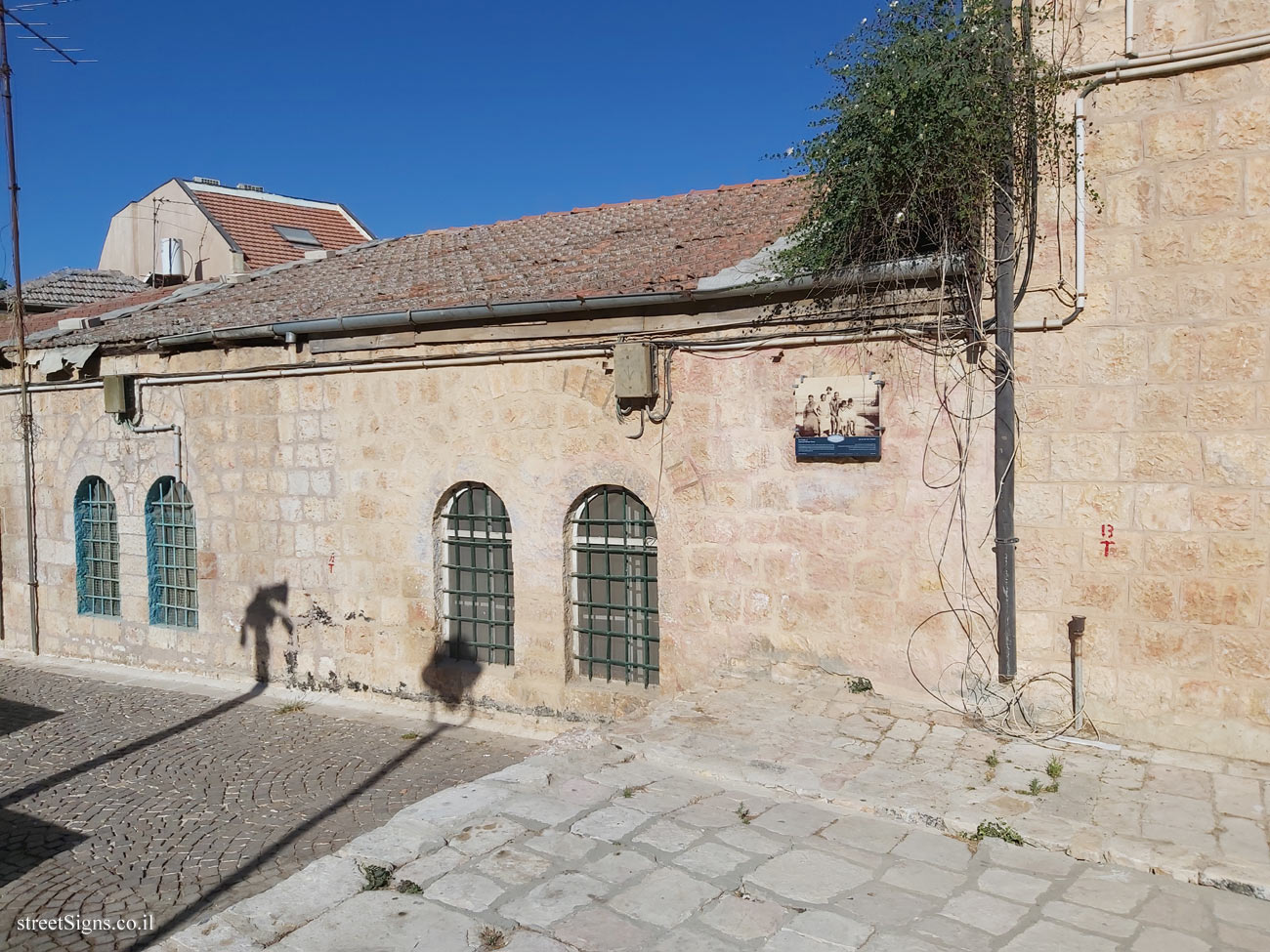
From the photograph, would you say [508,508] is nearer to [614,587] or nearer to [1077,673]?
[614,587]

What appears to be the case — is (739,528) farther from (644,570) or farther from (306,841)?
(306,841)

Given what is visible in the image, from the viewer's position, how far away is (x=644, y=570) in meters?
8.72

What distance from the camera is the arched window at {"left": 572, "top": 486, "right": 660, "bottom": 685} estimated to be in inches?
343

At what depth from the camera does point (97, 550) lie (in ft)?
40.8

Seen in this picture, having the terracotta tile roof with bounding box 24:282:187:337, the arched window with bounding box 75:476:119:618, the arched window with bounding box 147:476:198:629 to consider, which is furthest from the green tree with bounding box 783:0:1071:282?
the terracotta tile roof with bounding box 24:282:187:337

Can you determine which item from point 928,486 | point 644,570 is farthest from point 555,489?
point 928,486

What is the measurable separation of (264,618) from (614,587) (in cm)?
430

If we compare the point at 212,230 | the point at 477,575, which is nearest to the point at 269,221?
the point at 212,230

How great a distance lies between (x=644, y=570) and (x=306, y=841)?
3.50 m

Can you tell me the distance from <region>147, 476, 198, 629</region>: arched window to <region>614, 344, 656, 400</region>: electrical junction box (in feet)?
19.7

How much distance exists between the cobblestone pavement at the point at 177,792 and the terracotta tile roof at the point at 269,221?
13638 mm

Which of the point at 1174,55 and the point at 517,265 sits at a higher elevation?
the point at 1174,55

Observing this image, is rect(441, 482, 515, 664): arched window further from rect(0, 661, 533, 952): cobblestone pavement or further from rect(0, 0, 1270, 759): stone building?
rect(0, 661, 533, 952): cobblestone pavement

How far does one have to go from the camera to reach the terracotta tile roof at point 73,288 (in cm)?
1945
